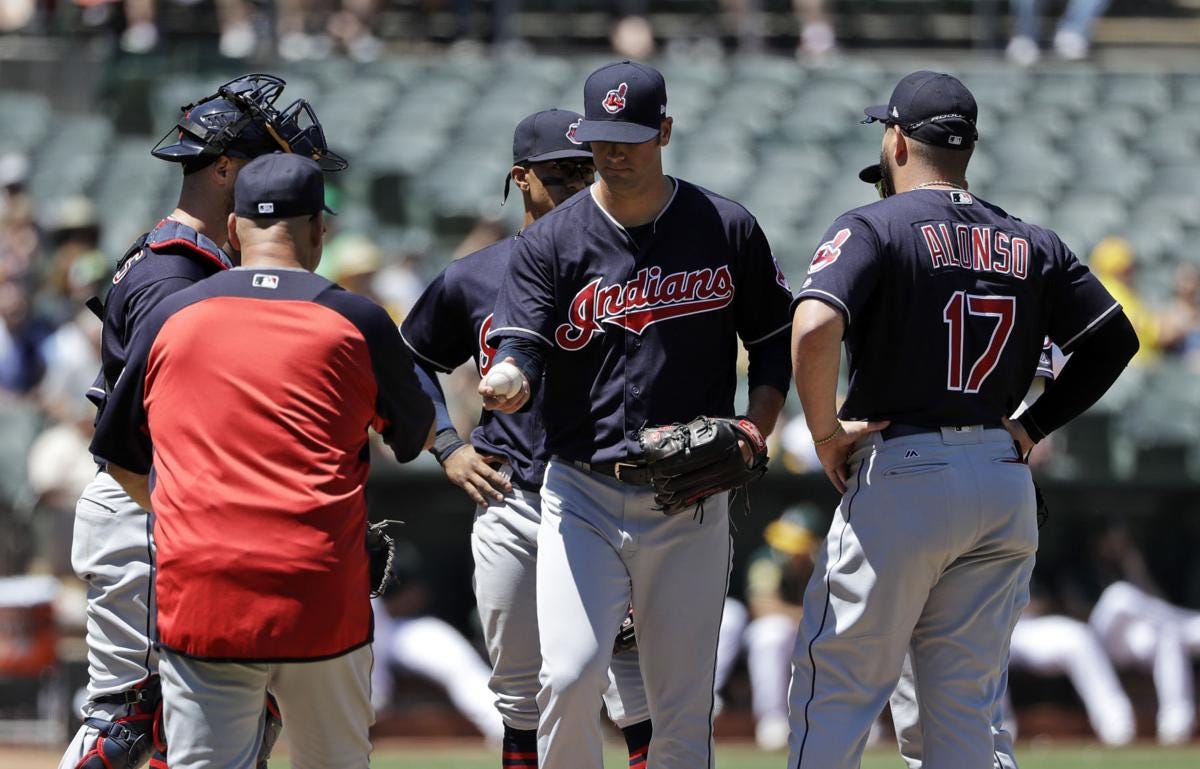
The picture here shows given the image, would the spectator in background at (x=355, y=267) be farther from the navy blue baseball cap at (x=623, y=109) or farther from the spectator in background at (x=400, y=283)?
the navy blue baseball cap at (x=623, y=109)

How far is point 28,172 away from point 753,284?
32.7ft

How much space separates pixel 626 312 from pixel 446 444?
0.96 meters

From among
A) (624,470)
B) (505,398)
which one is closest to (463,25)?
(624,470)

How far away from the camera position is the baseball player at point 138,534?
14.9ft

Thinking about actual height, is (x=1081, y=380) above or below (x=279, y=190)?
below

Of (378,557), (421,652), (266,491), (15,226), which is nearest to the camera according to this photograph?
(266,491)

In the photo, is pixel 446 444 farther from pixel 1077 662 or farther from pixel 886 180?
pixel 1077 662

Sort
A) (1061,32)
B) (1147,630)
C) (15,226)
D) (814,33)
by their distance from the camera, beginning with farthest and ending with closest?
(1061,32), (814,33), (15,226), (1147,630)

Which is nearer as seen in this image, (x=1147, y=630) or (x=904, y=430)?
(x=904, y=430)

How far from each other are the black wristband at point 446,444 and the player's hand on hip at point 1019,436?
1.61 m

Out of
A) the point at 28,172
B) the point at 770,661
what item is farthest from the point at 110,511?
the point at 28,172

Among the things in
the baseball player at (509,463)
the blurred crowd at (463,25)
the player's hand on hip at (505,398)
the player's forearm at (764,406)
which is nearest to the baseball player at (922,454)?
the player's forearm at (764,406)

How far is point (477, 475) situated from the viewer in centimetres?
500

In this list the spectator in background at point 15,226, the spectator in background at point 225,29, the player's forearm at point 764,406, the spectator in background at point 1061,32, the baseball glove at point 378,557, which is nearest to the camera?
the baseball glove at point 378,557
